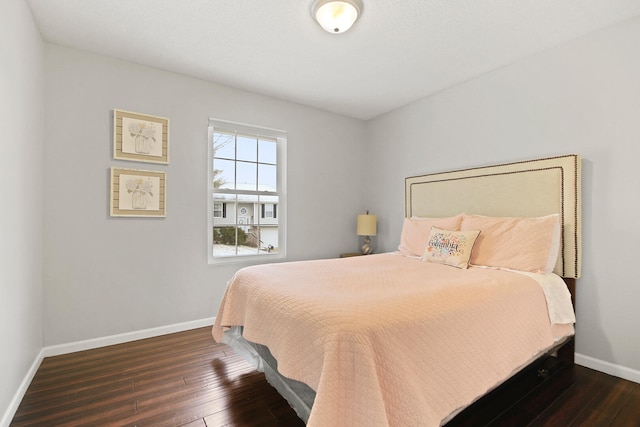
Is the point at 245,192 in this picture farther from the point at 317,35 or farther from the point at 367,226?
the point at 317,35

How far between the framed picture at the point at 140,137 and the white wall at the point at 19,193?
507 mm

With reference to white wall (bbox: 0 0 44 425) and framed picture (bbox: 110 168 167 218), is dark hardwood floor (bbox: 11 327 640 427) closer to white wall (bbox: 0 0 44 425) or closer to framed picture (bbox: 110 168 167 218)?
white wall (bbox: 0 0 44 425)

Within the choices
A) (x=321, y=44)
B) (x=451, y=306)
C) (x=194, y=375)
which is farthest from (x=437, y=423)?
(x=321, y=44)

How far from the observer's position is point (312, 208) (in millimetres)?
3787

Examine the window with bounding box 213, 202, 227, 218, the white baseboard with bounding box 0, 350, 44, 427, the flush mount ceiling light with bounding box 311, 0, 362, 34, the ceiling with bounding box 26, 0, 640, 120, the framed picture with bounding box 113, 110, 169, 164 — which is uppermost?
the ceiling with bounding box 26, 0, 640, 120

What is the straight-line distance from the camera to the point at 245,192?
3.36 m

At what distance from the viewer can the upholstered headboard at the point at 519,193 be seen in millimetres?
2246

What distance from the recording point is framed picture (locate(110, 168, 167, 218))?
261cm

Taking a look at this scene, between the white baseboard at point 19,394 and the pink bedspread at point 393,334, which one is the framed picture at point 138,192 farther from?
the pink bedspread at point 393,334

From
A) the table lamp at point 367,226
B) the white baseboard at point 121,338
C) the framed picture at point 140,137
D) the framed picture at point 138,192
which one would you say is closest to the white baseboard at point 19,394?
the white baseboard at point 121,338

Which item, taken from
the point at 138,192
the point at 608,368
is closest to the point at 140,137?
the point at 138,192

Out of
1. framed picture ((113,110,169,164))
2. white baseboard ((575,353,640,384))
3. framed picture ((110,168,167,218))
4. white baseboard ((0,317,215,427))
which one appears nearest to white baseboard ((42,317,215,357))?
white baseboard ((0,317,215,427))

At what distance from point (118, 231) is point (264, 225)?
1446mm

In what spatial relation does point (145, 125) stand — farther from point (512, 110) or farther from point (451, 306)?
point (512, 110)
